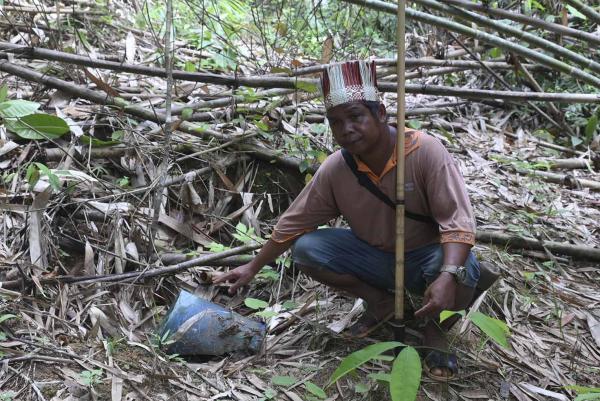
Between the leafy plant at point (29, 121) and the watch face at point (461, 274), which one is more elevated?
the leafy plant at point (29, 121)

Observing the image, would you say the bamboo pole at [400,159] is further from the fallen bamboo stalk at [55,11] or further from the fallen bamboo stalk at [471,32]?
the fallen bamboo stalk at [55,11]

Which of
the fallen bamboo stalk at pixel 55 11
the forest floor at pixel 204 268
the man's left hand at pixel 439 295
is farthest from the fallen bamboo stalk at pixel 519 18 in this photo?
the fallen bamboo stalk at pixel 55 11

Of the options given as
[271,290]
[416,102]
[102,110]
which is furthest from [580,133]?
[102,110]

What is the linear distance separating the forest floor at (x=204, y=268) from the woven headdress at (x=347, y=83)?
1.16m

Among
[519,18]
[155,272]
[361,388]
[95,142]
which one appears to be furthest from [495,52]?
[361,388]

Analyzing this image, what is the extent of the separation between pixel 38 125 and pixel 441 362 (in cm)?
238

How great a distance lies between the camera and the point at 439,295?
8.57 ft

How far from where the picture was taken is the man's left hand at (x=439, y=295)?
Answer: 2.61m

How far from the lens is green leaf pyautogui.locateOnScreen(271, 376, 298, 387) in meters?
2.76

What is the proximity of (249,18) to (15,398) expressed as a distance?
5262mm

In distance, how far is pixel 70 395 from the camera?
8.27 feet

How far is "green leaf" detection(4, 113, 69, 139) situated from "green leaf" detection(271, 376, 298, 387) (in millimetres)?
1714

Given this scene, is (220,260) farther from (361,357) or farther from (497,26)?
(497,26)

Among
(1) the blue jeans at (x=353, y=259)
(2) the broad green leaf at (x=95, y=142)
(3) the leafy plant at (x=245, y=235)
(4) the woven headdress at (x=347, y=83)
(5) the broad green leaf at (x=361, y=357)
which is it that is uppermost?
(4) the woven headdress at (x=347, y=83)
